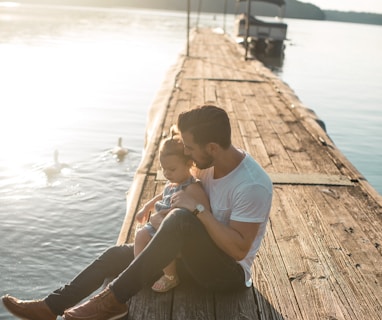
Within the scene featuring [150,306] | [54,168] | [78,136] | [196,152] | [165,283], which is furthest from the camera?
[78,136]

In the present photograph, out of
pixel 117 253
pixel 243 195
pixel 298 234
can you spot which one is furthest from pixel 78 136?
pixel 243 195

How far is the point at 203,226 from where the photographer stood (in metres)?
3.48

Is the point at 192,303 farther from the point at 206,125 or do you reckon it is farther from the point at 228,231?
the point at 206,125

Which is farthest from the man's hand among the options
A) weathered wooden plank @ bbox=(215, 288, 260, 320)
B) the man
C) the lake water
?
the lake water

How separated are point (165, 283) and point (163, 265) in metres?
0.46

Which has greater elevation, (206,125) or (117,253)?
(206,125)

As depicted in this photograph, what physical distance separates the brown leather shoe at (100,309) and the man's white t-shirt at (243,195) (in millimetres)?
836

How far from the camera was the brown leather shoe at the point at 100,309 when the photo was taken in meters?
3.42

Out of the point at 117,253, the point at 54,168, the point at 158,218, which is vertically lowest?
the point at 54,168

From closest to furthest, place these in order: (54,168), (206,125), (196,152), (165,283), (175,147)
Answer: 1. (206,125)
2. (196,152)
3. (175,147)
4. (165,283)
5. (54,168)

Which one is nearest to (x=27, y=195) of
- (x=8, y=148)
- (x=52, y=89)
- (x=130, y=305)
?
(x=8, y=148)

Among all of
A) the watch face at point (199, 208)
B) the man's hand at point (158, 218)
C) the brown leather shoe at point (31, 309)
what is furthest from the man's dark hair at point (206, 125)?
the brown leather shoe at point (31, 309)

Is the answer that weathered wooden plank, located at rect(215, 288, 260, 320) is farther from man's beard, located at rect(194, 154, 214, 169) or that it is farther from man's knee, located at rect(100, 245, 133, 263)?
man's beard, located at rect(194, 154, 214, 169)

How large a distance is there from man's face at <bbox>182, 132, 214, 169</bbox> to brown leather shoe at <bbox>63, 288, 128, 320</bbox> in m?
0.97
